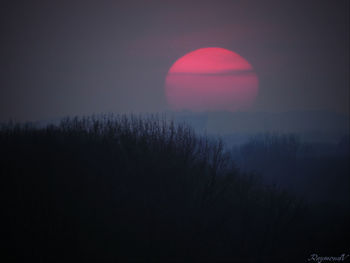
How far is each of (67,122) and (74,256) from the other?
43.0ft

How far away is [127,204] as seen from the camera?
632 inches

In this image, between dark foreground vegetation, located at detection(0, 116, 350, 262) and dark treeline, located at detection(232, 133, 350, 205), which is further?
dark treeline, located at detection(232, 133, 350, 205)

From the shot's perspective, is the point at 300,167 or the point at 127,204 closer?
the point at 127,204

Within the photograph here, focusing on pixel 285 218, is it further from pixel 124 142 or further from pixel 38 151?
pixel 38 151

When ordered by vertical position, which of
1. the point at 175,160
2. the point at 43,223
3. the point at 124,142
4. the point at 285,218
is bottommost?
the point at 285,218

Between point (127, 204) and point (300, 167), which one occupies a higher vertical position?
point (127, 204)

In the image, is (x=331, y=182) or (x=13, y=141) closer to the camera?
(x=13, y=141)

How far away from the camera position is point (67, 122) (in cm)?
2350

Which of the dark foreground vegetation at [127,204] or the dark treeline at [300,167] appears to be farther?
the dark treeline at [300,167]

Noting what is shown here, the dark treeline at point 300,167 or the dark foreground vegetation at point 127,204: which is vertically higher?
the dark foreground vegetation at point 127,204

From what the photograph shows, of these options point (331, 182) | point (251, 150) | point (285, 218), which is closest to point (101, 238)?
point (285, 218)

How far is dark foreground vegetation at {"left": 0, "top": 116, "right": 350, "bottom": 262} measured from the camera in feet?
44.2

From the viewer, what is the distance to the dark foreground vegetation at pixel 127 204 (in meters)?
13.5

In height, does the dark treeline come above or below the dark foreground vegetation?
below
